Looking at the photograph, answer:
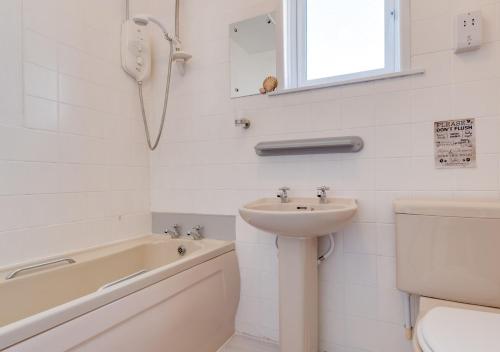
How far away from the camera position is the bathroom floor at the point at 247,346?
155 cm

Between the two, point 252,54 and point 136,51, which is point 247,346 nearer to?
point 252,54

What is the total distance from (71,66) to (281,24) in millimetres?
1127

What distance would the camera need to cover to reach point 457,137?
1230 mm

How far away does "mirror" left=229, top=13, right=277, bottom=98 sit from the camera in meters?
1.62

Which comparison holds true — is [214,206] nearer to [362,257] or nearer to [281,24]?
[362,257]

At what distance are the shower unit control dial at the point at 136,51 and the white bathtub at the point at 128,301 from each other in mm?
1054

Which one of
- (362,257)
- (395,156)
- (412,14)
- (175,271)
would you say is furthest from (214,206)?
(412,14)

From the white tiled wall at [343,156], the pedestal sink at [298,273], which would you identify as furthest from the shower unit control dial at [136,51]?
the pedestal sink at [298,273]

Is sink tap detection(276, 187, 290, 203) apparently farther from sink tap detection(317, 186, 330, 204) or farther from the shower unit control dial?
the shower unit control dial

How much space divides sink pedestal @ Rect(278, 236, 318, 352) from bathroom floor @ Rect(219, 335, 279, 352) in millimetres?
311

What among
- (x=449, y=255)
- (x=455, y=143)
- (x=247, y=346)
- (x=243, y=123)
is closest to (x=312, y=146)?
(x=243, y=123)

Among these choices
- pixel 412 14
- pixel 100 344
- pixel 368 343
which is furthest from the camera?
pixel 368 343

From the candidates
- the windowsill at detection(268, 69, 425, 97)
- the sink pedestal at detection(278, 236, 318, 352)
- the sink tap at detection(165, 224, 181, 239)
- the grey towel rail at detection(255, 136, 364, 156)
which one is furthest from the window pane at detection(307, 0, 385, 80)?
the sink tap at detection(165, 224, 181, 239)

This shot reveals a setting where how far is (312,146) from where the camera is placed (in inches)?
56.2
